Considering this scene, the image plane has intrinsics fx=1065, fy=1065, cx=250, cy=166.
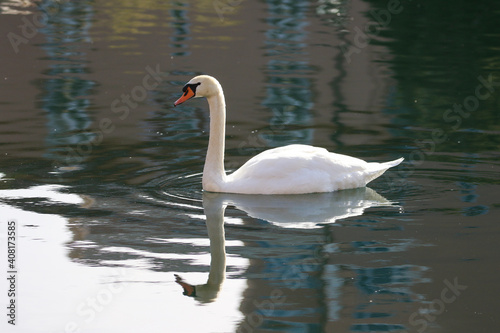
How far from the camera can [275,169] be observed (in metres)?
9.16

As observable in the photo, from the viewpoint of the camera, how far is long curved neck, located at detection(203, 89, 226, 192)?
30.5ft

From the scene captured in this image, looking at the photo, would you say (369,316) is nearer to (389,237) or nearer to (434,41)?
(389,237)

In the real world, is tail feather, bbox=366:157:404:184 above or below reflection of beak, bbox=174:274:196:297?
below

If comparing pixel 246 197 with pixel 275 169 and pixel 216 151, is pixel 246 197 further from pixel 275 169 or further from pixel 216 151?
pixel 216 151

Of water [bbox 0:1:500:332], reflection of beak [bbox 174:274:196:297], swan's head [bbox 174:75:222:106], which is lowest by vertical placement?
water [bbox 0:1:500:332]

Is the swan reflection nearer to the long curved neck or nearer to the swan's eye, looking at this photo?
the long curved neck

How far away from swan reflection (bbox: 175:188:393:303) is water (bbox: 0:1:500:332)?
0.03 metres

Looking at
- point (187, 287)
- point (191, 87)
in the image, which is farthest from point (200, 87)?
point (187, 287)

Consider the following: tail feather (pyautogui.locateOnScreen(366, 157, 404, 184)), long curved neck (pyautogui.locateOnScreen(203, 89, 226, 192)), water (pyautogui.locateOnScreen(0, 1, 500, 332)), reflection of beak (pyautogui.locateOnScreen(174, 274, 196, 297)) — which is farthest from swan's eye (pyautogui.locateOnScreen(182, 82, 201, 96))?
reflection of beak (pyautogui.locateOnScreen(174, 274, 196, 297))

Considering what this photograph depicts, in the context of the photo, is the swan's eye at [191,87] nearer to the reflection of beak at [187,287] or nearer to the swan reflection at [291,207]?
the swan reflection at [291,207]

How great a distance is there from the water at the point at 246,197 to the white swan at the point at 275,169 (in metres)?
0.12

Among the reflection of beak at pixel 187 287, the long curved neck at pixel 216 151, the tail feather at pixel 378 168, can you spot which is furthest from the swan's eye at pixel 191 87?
the reflection of beak at pixel 187 287

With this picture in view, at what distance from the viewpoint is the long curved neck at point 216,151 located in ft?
30.5

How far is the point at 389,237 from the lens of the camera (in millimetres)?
8062
